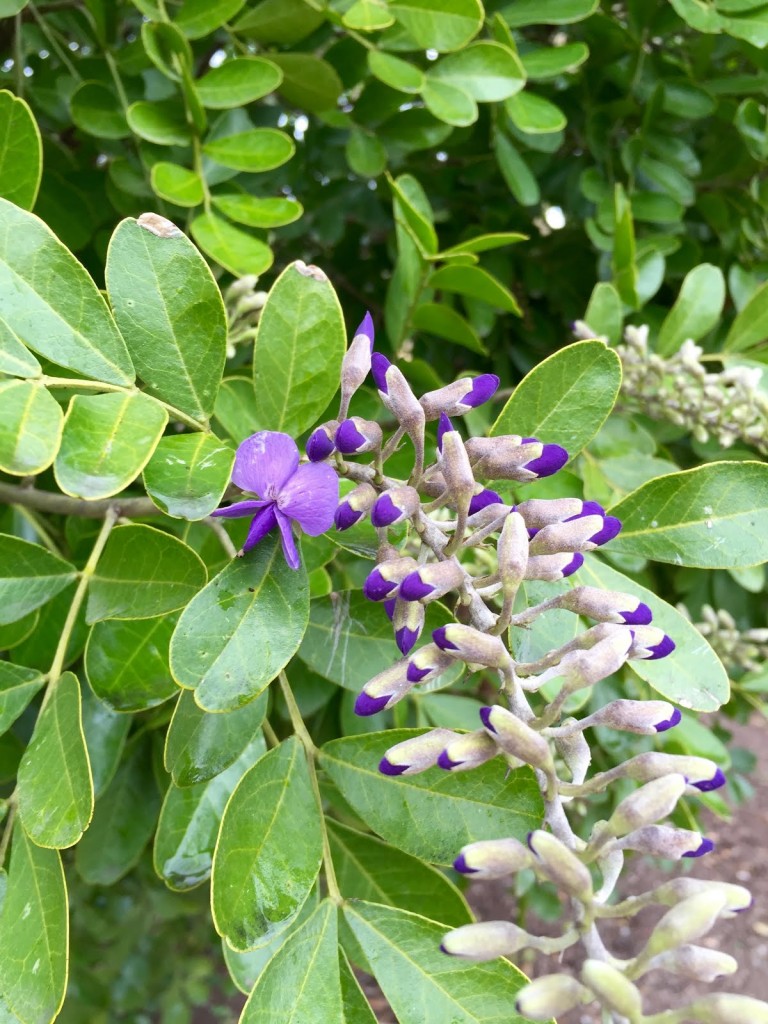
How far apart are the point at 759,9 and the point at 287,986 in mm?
1606

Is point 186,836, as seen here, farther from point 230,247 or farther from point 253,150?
point 253,150

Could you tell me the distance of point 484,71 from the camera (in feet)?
4.48

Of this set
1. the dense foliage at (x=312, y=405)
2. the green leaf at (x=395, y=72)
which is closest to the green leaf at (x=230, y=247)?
the dense foliage at (x=312, y=405)

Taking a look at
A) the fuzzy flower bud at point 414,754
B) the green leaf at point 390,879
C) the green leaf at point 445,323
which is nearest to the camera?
the fuzzy flower bud at point 414,754

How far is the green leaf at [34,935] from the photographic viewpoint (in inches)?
30.0

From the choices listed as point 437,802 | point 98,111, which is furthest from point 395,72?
point 437,802

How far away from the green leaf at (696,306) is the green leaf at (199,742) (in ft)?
3.58

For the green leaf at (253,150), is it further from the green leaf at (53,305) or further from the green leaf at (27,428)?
the green leaf at (27,428)

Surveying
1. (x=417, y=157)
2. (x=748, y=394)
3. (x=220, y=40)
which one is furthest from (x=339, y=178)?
(x=748, y=394)

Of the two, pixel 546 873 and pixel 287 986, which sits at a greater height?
pixel 546 873

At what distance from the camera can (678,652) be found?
90 centimetres

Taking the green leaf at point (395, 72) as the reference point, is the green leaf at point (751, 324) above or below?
below

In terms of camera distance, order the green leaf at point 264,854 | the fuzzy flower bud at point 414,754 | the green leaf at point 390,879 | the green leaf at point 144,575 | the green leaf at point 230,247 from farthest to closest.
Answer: the green leaf at point 230,247
the green leaf at point 390,879
the green leaf at point 144,575
the green leaf at point 264,854
the fuzzy flower bud at point 414,754

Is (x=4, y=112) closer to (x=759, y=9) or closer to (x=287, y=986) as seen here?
(x=287, y=986)
